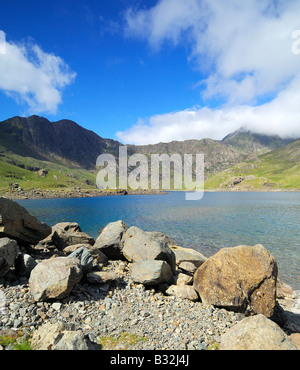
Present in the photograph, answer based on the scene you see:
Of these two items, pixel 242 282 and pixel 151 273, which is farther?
pixel 151 273

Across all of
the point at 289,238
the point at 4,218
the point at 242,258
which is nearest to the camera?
the point at 242,258

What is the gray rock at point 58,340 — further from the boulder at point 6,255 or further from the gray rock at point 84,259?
the gray rock at point 84,259

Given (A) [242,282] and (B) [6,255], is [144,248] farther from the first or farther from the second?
Result: (B) [6,255]

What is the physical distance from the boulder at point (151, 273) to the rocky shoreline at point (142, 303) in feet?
0.25

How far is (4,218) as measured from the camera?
19.0 meters

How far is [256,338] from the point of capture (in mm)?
10008

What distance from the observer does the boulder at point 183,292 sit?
15.4 meters

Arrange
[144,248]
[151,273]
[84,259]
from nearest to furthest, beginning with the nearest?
[151,273]
[84,259]
[144,248]

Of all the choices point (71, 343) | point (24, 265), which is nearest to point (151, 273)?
point (71, 343)

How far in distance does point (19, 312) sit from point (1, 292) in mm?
2353

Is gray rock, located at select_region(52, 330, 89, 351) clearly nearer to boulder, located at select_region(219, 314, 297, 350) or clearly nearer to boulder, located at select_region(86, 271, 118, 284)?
boulder, located at select_region(86, 271, 118, 284)

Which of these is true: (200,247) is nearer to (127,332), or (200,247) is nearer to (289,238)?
(289,238)

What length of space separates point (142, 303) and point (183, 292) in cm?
335
